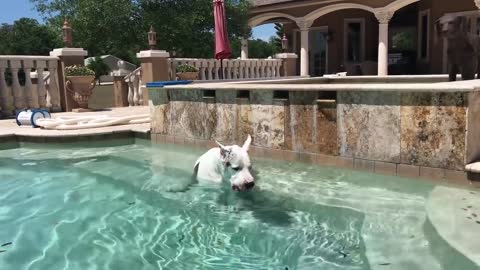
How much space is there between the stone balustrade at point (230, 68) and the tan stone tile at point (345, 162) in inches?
309

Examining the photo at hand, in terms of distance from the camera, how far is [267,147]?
6.94m

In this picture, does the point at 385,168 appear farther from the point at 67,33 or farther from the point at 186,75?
the point at 67,33

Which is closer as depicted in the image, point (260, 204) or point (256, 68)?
point (260, 204)

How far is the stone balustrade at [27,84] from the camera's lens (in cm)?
Answer: 1141

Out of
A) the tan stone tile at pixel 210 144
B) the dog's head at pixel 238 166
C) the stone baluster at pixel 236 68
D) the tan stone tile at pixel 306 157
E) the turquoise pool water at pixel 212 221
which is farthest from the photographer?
the stone baluster at pixel 236 68

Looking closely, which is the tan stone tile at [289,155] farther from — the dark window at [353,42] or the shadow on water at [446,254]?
the dark window at [353,42]

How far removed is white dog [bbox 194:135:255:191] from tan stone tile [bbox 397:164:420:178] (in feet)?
6.67

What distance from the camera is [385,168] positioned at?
19.0 ft

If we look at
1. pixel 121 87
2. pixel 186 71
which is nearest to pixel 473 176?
pixel 186 71

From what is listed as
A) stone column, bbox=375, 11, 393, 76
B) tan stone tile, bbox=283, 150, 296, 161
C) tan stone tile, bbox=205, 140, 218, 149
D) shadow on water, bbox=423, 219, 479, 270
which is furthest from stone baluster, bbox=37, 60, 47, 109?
stone column, bbox=375, 11, 393, 76

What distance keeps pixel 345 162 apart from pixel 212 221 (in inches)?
94.8

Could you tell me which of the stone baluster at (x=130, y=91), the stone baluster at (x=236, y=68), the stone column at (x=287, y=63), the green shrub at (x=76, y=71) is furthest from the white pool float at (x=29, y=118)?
the stone column at (x=287, y=63)

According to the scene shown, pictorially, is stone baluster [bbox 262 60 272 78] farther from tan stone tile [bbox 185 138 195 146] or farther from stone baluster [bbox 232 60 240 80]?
tan stone tile [bbox 185 138 195 146]

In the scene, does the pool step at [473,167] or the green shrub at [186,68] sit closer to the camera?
the pool step at [473,167]
